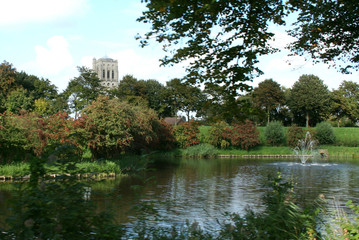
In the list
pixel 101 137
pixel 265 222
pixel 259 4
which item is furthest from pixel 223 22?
pixel 101 137

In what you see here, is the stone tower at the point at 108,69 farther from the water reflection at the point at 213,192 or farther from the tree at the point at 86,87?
the water reflection at the point at 213,192

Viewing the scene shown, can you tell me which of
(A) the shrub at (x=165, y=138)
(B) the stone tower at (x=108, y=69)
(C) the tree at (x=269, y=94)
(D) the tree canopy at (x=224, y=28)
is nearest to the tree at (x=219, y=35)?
(D) the tree canopy at (x=224, y=28)

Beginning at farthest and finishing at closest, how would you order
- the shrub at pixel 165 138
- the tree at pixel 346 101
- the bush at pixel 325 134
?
the tree at pixel 346 101 → the bush at pixel 325 134 → the shrub at pixel 165 138

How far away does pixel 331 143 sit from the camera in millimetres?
48375

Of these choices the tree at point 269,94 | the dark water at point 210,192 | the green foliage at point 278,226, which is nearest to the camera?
the green foliage at point 278,226

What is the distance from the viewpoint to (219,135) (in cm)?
4397

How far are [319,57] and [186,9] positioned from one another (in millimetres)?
5250

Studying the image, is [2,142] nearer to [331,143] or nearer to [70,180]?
[70,180]

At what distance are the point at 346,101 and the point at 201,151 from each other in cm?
3230

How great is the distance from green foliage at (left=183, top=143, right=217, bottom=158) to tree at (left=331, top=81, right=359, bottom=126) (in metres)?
29.8

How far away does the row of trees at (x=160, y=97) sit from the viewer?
47750mm

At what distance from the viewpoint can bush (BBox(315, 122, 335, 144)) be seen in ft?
154

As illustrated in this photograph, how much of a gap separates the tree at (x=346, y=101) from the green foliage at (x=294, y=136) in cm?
1727

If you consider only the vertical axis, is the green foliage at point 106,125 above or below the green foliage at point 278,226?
above
